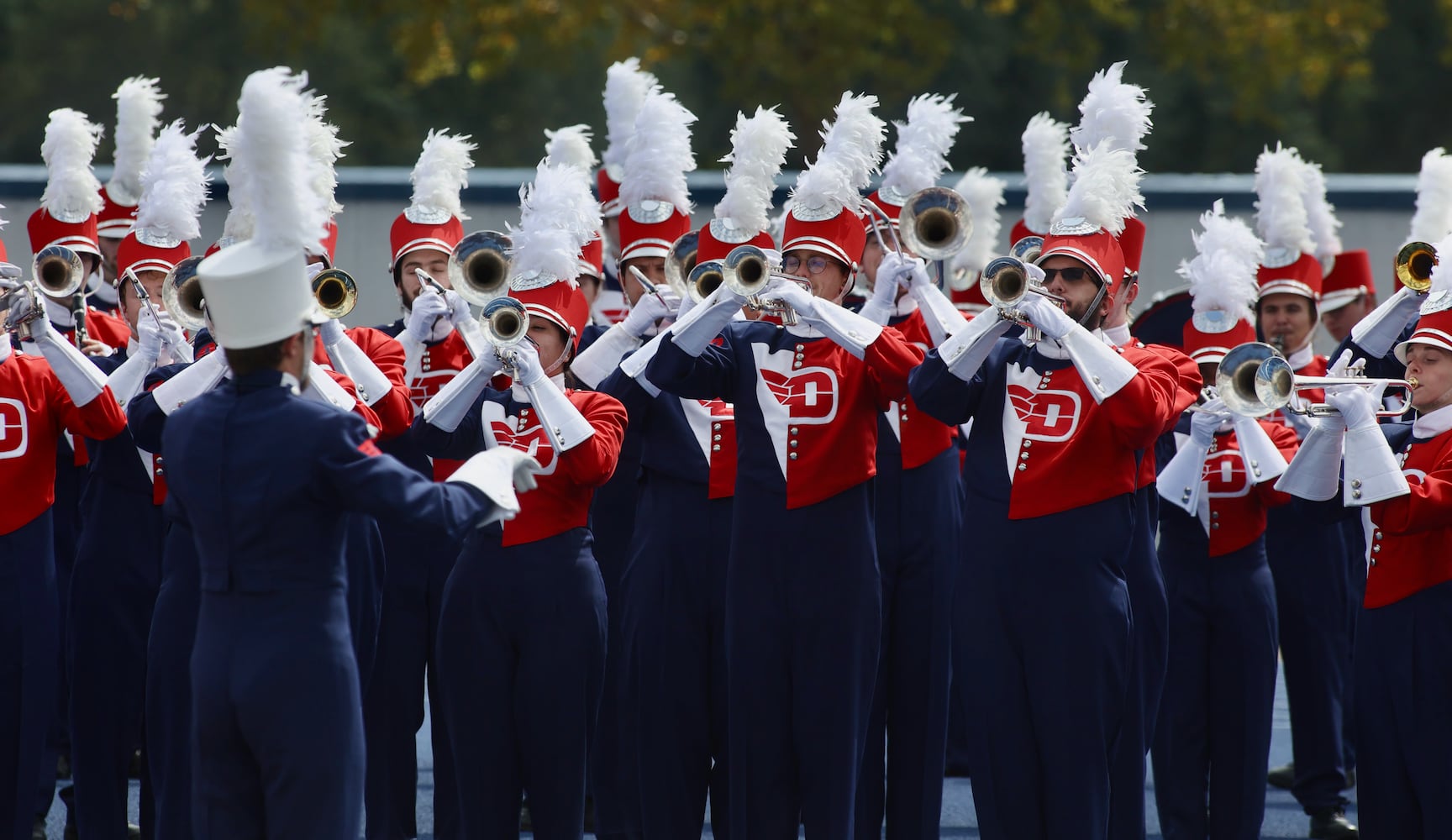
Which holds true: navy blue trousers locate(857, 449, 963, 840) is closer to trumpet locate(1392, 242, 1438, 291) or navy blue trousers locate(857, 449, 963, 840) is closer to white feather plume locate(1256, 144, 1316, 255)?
trumpet locate(1392, 242, 1438, 291)

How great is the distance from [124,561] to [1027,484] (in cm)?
316

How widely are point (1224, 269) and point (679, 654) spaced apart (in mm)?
2437

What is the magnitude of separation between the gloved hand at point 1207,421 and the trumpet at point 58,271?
13.1ft

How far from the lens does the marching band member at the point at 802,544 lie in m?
5.98

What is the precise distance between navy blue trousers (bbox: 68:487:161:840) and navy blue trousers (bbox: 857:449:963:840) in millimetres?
2544

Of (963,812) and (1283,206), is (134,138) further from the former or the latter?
(1283,206)

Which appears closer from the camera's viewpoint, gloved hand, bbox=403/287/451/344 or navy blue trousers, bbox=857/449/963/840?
navy blue trousers, bbox=857/449/963/840

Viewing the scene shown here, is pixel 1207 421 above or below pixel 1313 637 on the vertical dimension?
above

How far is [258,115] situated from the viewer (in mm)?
4828

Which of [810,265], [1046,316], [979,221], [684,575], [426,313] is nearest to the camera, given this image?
[1046,316]

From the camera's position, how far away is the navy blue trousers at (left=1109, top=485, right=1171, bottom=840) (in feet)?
20.5

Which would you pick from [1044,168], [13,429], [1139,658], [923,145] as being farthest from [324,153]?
[1139,658]

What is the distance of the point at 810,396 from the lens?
20.0 feet

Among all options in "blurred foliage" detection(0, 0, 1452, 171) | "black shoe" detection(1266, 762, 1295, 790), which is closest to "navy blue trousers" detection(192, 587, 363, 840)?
"black shoe" detection(1266, 762, 1295, 790)
